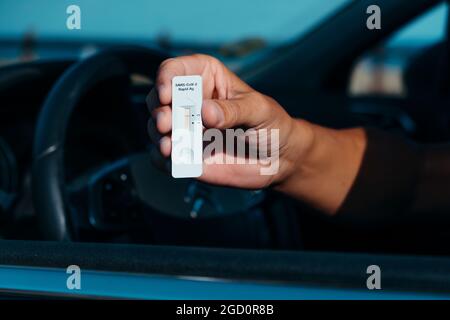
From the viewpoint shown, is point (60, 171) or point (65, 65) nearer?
point (60, 171)

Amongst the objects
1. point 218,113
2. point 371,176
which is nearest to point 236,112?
point 218,113

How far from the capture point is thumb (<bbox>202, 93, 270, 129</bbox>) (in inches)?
49.3

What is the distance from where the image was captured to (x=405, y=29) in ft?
8.54

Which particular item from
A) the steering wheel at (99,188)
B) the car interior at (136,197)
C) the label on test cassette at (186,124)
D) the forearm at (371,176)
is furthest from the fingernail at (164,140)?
the forearm at (371,176)

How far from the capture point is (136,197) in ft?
6.02

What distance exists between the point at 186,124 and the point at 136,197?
0.61 metres

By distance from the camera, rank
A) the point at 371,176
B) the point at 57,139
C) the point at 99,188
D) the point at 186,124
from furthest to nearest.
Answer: the point at 371,176
the point at 99,188
the point at 57,139
the point at 186,124

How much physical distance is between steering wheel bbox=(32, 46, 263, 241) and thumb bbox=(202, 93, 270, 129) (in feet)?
1.01

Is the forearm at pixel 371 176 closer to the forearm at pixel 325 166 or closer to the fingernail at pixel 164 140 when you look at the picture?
the forearm at pixel 325 166

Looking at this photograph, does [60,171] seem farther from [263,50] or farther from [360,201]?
[263,50]

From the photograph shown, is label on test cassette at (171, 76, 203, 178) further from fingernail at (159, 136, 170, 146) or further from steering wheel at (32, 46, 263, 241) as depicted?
steering wheel at (32, 46, 263, 241)

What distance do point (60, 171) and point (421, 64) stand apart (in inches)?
72.8

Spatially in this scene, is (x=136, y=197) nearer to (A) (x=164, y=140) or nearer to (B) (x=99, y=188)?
(B) (x=99, y=188)

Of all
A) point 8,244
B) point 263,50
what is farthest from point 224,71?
point 263,50
